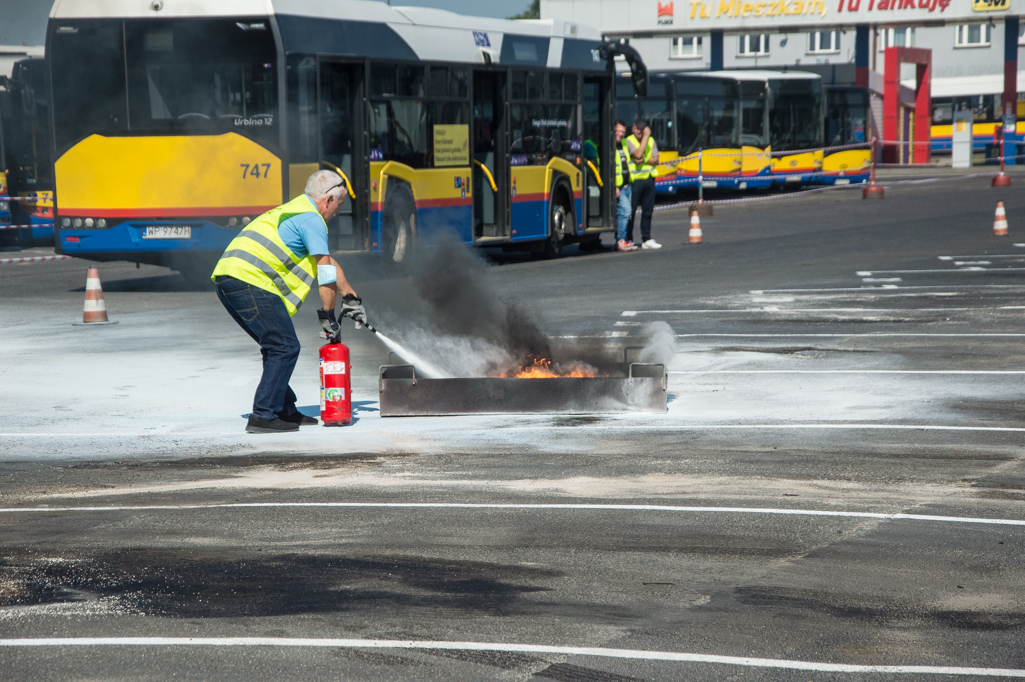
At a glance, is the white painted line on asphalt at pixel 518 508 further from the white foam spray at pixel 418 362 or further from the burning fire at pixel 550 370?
the burning fire at pixel 550 370

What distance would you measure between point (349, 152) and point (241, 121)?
1651mm

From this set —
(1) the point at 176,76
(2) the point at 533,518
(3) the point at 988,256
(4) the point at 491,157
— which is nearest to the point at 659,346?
(2) the point at 533,518

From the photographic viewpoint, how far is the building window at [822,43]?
278 feet

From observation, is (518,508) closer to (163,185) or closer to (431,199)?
(163,185)

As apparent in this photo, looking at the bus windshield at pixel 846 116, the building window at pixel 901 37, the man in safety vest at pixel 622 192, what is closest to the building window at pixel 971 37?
the building window at pixel 901 37

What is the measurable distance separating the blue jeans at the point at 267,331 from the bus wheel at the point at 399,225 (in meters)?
9.58

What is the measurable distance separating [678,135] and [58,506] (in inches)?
1302

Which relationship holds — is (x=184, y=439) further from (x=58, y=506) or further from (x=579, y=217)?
(x=579, y=217)

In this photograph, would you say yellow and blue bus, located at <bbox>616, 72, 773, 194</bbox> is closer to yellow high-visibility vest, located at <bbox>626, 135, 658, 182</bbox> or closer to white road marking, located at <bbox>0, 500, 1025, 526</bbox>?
yellow high-visibility vest, located at <bbox>626, 135, 658, 182</bbox>

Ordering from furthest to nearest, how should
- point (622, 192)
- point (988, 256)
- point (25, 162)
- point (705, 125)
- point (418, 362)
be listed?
point (705, 125) < point (25, 162) < point (622, 192) < point (988, 256) < point (418, 362)

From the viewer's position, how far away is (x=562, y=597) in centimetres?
490

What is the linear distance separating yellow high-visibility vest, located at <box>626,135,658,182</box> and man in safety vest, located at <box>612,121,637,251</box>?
16 centimetres

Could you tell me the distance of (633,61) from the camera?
22.6m

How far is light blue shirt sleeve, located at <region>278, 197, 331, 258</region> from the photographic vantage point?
26.2 feet
